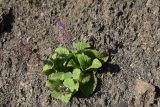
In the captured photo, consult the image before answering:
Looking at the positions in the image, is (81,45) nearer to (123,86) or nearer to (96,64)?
(96,64)

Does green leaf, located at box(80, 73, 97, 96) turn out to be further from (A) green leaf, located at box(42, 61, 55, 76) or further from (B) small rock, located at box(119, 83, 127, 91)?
(A) green leaf, located at box(42, 61, 55, 76)

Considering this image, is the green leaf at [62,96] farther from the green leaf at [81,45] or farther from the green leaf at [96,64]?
the green leaf at [81,45]

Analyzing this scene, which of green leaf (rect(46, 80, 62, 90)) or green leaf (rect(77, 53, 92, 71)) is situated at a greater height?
green leaf (rect(77, 53, 92, 71))

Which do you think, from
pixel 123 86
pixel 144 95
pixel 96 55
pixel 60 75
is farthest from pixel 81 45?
pixel 144 95

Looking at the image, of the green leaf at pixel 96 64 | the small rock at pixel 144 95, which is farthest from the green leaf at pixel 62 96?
the small rock at pixel 144 95

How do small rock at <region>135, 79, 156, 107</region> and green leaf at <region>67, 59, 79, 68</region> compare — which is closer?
small rock at <region>135, 79, 156, 107</region>

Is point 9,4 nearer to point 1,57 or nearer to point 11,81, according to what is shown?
point 1,57

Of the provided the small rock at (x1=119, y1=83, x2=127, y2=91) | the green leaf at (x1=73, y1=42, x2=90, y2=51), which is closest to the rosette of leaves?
the green leaf at (x1=73, y1=42, x2=90, y2=51)
